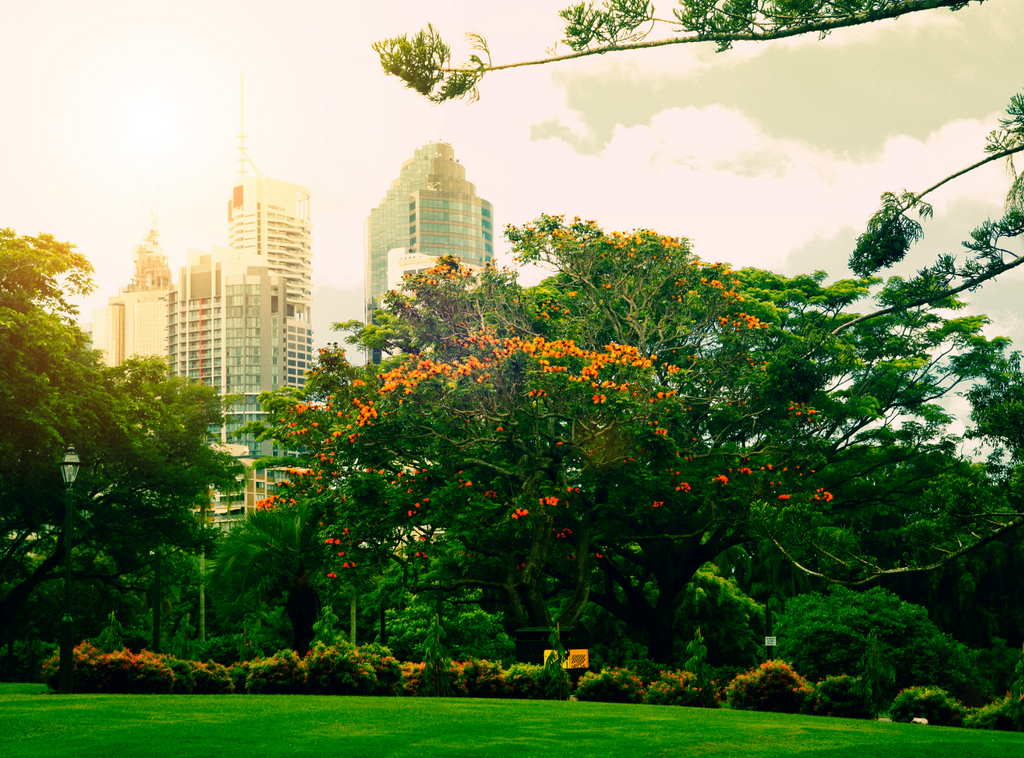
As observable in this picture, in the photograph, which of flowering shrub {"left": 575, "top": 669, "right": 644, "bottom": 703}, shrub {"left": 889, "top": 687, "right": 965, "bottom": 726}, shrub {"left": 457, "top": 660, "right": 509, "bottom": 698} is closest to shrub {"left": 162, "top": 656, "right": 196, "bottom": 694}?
shrub {"left": 457, "top": 660, "right": 509, "bottom": 698}

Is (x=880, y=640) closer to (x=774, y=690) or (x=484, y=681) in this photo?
(x=774, y=690)

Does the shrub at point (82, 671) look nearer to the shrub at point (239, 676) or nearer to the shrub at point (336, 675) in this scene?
the shrub at point (239, 676)

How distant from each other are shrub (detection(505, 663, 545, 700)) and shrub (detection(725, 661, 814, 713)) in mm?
3256

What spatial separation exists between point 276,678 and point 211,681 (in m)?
1.24

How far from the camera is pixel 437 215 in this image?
186 m

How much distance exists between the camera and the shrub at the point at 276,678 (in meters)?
16.2

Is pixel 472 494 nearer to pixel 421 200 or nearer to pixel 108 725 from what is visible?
pixel 108 725

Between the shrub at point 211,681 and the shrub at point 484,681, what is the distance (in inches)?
162

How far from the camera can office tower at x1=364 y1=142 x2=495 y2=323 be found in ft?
609

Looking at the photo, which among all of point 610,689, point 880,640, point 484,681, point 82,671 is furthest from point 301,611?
point 880,640

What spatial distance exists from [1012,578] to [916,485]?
4890 mm

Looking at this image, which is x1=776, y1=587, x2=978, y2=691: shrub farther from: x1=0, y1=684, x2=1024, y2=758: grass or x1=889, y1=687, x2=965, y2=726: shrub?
x1=0, y1=684, x2=1024, y2=758: grass

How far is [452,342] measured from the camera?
21109 mm

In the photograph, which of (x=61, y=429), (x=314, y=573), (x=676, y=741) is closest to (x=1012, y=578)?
(x=314, y=573)
